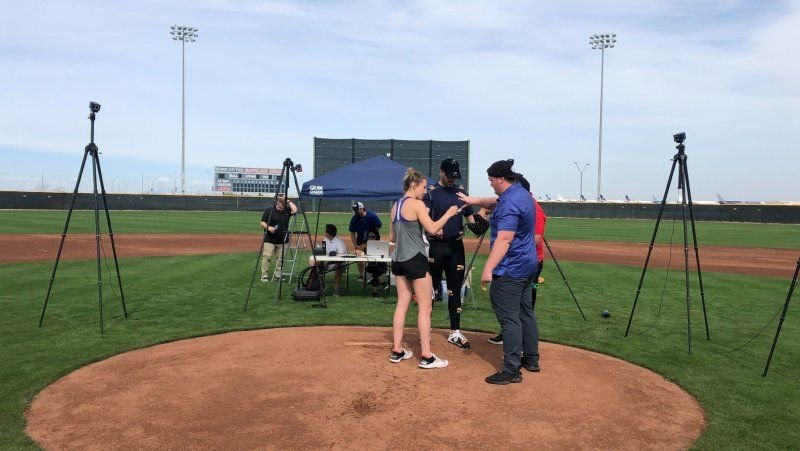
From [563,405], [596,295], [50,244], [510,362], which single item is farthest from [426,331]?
[50,244]

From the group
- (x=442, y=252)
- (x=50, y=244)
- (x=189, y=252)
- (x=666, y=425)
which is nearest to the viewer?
(x=666, y=425)

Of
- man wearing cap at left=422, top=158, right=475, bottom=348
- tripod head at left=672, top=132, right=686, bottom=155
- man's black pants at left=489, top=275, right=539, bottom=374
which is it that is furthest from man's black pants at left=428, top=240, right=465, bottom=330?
tripod head at left=672, top=132, right=686, bottom=155

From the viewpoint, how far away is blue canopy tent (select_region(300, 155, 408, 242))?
10.5 m

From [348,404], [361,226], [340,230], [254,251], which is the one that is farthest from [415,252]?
[340,230]

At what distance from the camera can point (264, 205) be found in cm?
6000

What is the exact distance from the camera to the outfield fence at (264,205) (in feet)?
167

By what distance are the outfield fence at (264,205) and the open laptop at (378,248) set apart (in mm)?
40577

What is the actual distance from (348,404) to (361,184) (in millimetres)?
6456

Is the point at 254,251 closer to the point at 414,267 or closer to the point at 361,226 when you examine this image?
the point at 361,226

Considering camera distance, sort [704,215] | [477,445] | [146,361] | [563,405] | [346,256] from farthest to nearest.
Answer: [704,215] → [346,256] → [146,361] → [563,405] → [477,445]

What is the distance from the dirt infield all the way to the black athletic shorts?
13.6 meters

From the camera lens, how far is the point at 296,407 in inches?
184

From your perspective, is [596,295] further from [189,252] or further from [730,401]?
[189,252]

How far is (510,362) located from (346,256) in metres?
5.15
